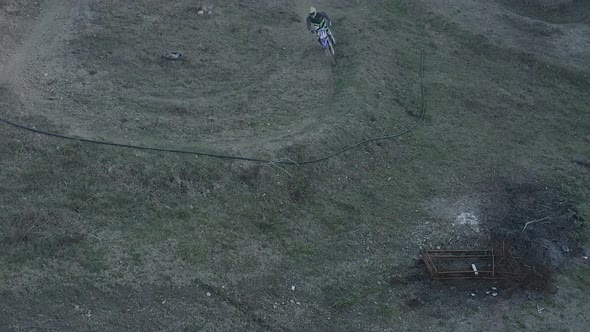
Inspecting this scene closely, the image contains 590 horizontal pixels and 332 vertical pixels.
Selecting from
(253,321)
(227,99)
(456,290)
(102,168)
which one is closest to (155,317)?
(253,321)

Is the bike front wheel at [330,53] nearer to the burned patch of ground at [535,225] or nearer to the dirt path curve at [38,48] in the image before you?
the burned patch of ground at [535,225]

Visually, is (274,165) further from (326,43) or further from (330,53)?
(330,53)

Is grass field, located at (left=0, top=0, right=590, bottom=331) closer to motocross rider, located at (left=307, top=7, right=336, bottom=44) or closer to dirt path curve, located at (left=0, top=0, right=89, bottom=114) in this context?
dirt path curve, located at (left=0, top=0, right=89, bottom=114)

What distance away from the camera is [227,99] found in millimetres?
15195

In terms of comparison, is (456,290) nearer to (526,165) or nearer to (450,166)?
(450,166)

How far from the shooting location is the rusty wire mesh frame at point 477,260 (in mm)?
11094

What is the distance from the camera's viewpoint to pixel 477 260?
1156cm

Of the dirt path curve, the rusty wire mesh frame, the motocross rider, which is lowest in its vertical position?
the rusty wire mesh frame

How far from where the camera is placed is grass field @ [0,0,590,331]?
33.9 ft

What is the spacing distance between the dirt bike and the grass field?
0.27m

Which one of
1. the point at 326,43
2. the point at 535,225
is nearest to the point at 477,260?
the point at 535,225

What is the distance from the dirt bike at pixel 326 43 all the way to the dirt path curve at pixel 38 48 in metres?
7.18

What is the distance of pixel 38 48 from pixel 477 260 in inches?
499

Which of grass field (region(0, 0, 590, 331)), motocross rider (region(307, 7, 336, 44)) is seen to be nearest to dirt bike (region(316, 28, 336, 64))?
motocross rider (region(307, 7, 336, 44))
